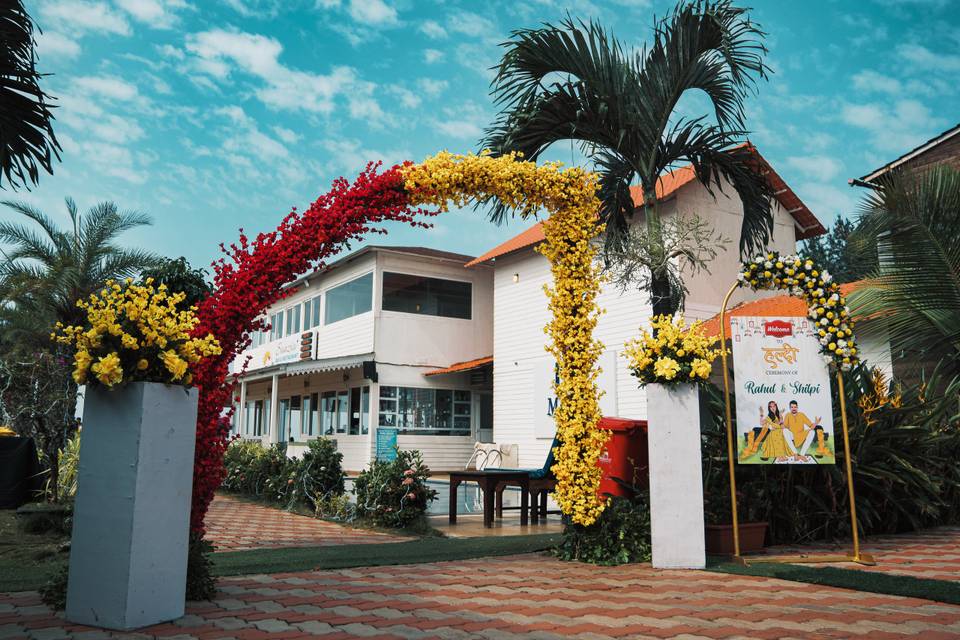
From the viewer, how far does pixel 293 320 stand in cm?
2395

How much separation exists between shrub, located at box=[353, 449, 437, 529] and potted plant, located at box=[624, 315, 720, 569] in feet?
11.9

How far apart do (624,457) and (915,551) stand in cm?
270

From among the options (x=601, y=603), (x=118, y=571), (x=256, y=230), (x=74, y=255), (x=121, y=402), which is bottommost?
(x=601, y=603)

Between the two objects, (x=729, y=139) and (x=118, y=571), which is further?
(x=729, y=139)

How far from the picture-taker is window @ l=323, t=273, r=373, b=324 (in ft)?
61.9

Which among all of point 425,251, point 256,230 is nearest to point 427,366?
point 425,251

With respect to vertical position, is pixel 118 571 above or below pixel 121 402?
below

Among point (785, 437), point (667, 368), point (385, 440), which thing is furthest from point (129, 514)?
point (385, 440)

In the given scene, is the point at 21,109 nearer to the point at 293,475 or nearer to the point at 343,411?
the point at 293,475

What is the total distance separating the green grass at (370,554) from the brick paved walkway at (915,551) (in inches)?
96.2

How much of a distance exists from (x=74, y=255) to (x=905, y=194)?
15.0 meters

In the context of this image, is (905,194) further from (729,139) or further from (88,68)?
(88,68)

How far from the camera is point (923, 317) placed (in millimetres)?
9398

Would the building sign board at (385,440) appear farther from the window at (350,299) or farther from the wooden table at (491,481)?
the wooden table at (491,481)
